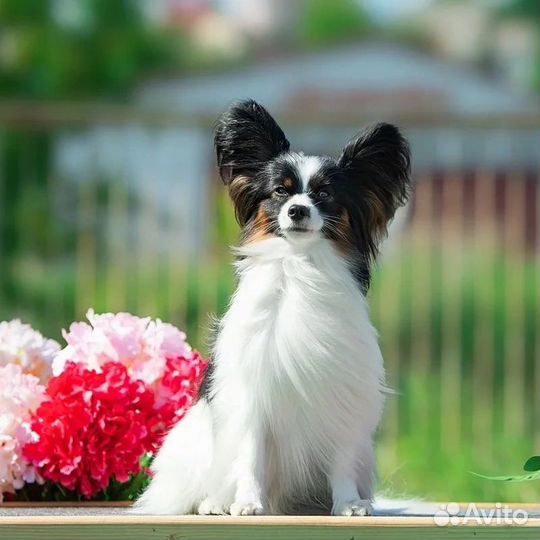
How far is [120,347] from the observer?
3.41 m

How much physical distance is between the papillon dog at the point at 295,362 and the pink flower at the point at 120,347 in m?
0.55

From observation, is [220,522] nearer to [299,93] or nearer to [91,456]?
[91,456]

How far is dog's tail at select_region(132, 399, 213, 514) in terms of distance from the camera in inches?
112

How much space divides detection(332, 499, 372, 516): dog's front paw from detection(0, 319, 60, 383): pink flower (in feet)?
3.66

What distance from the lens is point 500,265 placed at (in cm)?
664

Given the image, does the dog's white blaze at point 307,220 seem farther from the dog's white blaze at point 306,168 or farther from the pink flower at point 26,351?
the pink flower at point 26,351

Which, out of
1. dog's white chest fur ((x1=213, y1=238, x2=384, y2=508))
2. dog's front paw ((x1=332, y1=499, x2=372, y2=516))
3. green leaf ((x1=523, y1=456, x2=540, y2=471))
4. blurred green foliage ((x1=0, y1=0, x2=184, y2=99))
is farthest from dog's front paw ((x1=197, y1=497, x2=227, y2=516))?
blurred green foliage ((x1=0, y1=0, x2=184, y2=99))

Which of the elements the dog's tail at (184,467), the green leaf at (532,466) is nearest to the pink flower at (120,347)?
the dog's tail at (184,467)

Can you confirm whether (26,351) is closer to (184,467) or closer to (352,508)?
(184,467)

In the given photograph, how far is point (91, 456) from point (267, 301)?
0.77 m

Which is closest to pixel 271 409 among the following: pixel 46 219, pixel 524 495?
pixel 524 495

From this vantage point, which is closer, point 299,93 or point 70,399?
point 70,399

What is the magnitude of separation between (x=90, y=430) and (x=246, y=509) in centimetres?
71

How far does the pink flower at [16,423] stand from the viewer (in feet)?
10.5
